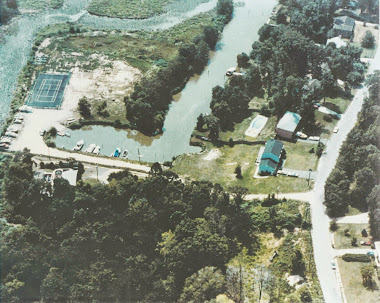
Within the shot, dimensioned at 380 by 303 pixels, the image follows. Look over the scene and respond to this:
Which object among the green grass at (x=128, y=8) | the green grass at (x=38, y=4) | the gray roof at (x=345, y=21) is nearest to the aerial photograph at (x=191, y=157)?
the gray roof at (x=345, y=21)

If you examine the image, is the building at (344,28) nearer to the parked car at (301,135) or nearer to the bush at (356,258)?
the parked car at (301,135)

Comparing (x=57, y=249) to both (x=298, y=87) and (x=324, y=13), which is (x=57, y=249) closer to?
(x=298, y=87)

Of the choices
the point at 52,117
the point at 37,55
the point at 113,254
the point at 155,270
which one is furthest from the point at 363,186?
the point at 37,55

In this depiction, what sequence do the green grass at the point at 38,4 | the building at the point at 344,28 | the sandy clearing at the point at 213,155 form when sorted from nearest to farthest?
the sandy clearing at the point at 213,155 < the building at the point at 344,28 < the green grass at the point at 38,4

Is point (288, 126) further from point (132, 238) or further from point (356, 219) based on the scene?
point (132, 238)

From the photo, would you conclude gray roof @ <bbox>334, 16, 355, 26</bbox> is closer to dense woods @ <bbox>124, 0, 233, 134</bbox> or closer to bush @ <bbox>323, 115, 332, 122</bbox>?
dense woods @ <bbox>124, 0, 233, 134</bbox>

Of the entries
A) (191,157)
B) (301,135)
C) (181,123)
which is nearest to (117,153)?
(191,157)

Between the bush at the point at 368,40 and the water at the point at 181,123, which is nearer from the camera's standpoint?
the water at the point at 181,123
